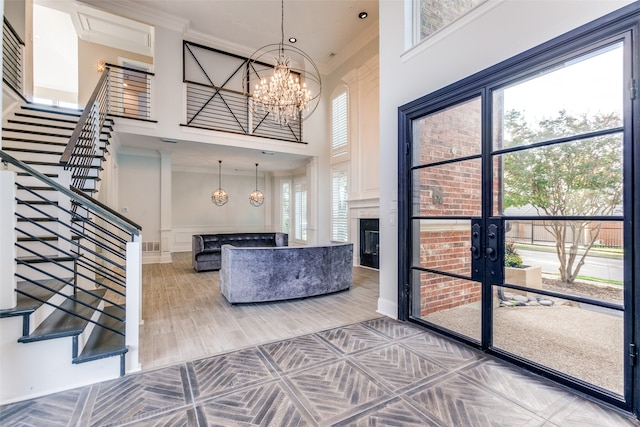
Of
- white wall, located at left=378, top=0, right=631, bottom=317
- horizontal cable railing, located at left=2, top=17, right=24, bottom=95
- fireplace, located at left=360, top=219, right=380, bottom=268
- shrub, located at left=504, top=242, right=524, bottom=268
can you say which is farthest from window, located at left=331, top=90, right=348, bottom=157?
horizontal cable railing, located at left=2, top=17, right=24, bottom=95

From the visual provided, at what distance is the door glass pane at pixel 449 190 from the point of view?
2633mm

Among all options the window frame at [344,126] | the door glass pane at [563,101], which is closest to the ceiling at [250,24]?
the window frame at [344,126]

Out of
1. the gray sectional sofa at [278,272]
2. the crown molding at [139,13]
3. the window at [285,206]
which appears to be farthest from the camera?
the window at [285,206]

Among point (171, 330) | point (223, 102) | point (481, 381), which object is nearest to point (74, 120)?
point (223, 102)

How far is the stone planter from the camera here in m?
2.25

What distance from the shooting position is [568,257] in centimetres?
207

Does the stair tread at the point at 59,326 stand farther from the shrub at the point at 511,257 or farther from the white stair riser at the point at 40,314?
the shrub at the point at 511,257

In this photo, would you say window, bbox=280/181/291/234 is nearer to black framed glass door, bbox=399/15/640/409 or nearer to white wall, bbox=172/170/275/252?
white wall, bbox=172/170/275/252

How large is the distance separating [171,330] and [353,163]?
5.38m

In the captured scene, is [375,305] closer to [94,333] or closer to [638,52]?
[94,333]

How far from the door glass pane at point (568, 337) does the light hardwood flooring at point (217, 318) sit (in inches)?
55.8

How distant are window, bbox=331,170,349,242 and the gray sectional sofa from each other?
3101 mm

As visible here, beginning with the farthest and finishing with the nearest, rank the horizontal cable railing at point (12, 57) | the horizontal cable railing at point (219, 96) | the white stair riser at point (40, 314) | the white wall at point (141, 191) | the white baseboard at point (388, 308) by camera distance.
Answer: the white wall at point (141, 191), the horizontal cable railing at point (219, 96), the horizontal cable railing at point (12, 57), the white baseboard at point (388, 308), the white stair riser at point (40, 314)

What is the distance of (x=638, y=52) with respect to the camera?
168cm
